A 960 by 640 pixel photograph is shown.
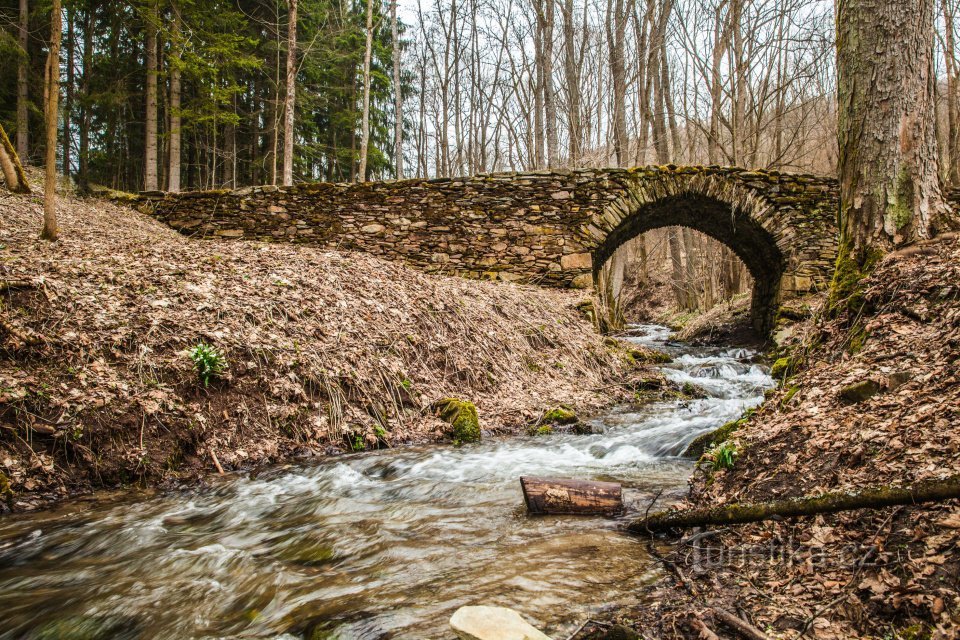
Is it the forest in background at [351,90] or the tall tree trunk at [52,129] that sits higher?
the forest in background at [351,90]

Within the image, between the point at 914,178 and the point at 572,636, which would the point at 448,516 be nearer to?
the point at 572,636

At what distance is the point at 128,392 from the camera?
363 centimetres

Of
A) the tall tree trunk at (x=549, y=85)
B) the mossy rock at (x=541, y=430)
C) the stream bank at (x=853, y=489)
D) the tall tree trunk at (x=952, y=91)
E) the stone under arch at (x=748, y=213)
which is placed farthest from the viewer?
the tall tree trunk at (x=549, y=85)

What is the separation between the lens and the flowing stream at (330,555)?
1.99m

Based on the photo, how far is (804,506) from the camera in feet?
6.23

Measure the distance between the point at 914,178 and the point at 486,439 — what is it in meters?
4.28

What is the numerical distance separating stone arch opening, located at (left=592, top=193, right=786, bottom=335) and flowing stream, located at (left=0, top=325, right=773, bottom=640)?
7478 millimetres

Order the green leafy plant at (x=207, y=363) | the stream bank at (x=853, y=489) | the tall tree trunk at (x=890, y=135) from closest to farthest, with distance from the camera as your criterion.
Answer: the stream bank at (x=853, y=489), the tall tree trunk at (x=890, y=135), the green leafy plant at (x=207, y=363)

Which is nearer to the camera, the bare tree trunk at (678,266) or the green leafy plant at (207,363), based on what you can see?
the green leafy plant at (207,363)

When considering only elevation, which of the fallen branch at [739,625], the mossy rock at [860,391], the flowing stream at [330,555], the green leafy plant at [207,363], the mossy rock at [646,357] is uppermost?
the green leafy plant at [207,363]

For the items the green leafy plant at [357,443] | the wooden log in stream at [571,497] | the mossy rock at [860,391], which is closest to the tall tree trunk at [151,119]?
the green leafy plant at [357,443]

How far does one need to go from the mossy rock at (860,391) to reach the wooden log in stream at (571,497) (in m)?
1.41

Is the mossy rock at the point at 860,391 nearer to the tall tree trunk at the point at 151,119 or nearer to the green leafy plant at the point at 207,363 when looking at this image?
the green leafy plant at the point at 207,363

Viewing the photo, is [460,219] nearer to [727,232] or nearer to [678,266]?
[727,232]
